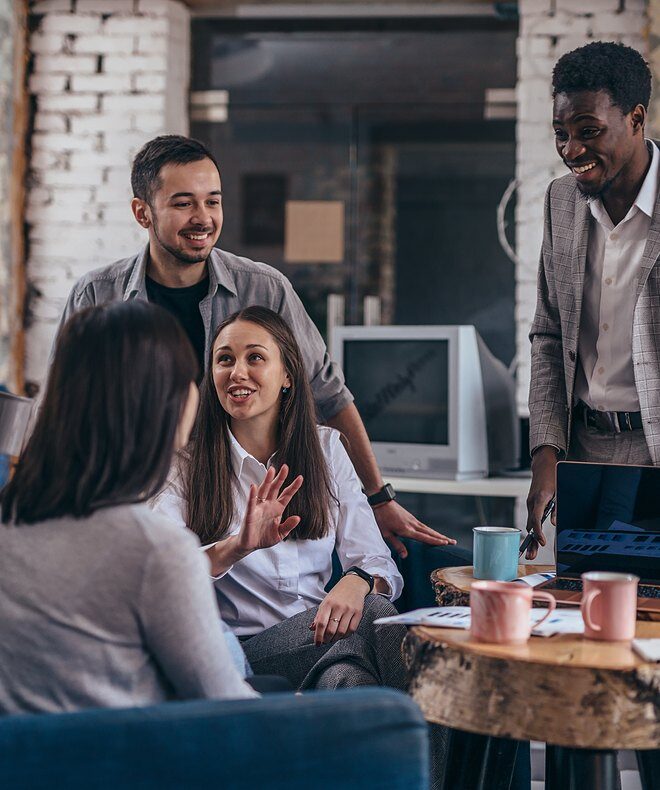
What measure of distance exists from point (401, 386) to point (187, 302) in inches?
56.7

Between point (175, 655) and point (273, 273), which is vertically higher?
point (273, 273)

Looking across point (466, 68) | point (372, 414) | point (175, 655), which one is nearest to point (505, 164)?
point (466, 68)

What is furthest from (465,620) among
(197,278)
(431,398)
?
(431,398)

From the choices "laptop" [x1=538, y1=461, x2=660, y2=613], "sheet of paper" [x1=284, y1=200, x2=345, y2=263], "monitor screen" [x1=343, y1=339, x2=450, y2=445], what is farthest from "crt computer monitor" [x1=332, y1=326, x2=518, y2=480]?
"laptop" [x1=538, y1=461, x2=660, y2=613]

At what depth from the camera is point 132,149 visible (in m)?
4.21

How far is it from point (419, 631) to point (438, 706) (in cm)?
11

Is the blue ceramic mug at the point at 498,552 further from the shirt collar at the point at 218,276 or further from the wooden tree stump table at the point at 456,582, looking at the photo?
the shirt collar at the point at 218,276

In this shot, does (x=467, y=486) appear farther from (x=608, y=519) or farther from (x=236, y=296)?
(x=608, y=519)

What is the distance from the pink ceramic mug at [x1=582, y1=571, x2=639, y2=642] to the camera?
4.49ft

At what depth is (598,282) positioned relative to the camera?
6.95 feet

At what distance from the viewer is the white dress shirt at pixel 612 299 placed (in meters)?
2.06

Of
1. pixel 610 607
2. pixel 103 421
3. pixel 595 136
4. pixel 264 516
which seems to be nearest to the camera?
pixel 103 421

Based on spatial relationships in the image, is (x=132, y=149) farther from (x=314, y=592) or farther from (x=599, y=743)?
(x=599, y=743)

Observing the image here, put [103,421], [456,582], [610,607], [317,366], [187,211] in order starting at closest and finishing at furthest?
[103,421], [610,607], [456,582], [187,211], [317,366]
